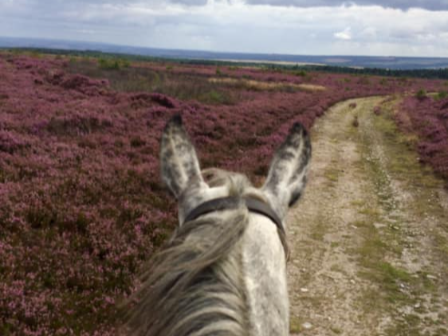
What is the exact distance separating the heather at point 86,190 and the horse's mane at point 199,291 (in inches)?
26.9

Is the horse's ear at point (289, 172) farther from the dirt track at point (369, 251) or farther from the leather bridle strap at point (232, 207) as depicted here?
the dirt track at point (369, 251)

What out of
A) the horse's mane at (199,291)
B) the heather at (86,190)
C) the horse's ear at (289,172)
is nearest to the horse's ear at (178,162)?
the heather at (86,190)

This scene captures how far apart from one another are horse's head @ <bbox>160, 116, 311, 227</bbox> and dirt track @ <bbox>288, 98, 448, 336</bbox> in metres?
3.31

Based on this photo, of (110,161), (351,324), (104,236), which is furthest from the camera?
(110,161)

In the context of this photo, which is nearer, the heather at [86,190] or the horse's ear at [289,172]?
the horse's ear at [289,172]

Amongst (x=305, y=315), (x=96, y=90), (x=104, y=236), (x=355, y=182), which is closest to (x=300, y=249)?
(x=305, y=315)

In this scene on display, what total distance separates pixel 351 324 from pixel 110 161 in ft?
19.8

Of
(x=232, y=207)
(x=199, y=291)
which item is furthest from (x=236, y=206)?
(x=199, y=291)

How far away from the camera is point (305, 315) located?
5.01m

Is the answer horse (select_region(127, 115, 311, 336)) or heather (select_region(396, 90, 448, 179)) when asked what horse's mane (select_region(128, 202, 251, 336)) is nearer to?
horse (select_region(127, 115, 311, 336))

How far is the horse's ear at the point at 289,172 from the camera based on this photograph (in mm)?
1955

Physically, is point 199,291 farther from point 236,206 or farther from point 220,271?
point 236,206

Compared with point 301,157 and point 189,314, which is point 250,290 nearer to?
point 189,314

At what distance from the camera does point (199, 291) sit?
1292mm
